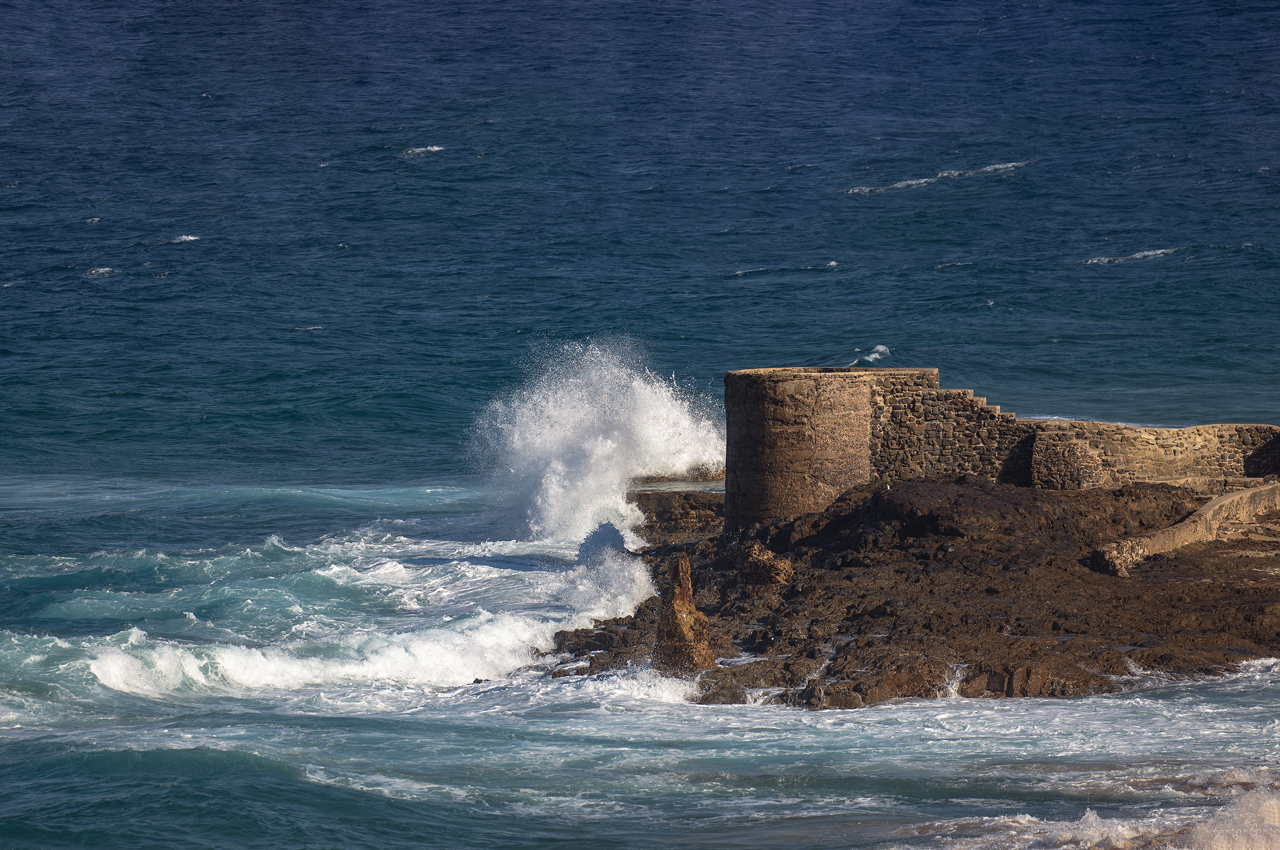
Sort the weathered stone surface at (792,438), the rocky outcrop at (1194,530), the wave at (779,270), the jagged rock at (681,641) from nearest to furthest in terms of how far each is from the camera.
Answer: the jagged rock at (681,641), the rocky outcrop at (1194,530), the weathered stone surface at (792,438), the wave at (779,270)

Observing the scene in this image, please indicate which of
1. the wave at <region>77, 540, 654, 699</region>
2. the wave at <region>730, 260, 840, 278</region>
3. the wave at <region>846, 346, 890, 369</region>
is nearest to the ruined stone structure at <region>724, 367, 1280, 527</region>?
the wave at <region>77, 540, 654, 699</region>

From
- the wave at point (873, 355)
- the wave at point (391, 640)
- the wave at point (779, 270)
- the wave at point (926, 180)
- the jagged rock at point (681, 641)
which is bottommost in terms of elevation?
the wave at point (873, 355)

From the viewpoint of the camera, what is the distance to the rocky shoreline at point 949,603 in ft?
34.2

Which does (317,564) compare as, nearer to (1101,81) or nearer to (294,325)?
(294,325)

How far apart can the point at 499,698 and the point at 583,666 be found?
0.91 meters

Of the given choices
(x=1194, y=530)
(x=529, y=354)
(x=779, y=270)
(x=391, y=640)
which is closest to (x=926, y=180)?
(x=779, y=270)

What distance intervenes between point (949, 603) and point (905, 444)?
390cm

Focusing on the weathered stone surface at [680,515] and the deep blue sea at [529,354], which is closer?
the deep blue sea at [529,354]

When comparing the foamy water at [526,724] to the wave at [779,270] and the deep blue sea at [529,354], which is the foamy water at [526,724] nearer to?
the deep blue sea at [529,354]

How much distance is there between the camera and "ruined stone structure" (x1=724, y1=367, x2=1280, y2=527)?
14.6 m

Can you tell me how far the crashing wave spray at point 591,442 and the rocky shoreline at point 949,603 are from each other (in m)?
6.02

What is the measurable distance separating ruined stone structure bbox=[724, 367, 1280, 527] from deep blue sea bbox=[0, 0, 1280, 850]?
225cm

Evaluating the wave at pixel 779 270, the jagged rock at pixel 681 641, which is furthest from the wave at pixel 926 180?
the jagged rock at pixel 681 641

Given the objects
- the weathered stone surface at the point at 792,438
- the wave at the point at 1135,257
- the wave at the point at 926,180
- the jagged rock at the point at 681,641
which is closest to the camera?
the jagged rock at the point at 681,641
